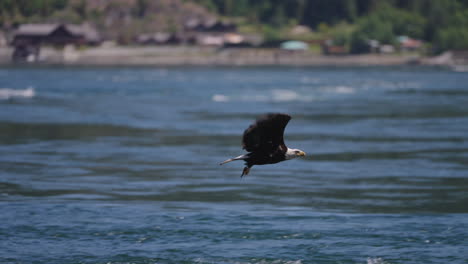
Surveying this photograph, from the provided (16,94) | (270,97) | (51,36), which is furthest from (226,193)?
(51,36)

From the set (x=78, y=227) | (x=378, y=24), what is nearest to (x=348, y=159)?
(x=78, y=227)

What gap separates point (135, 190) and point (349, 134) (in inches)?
582

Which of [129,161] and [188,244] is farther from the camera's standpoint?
[129,161]

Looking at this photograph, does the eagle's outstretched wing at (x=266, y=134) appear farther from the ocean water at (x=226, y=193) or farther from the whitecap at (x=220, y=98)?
the whitecap at (x=220, y=98)

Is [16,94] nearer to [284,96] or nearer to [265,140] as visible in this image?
[284,96]

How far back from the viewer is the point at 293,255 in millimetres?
15609

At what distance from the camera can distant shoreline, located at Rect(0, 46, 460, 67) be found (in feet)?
568

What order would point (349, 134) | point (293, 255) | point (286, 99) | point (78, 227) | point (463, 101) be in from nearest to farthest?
point (293, 255) → point (78, 227) → point (349, 134) → point (463, 101) → point (286, 99)

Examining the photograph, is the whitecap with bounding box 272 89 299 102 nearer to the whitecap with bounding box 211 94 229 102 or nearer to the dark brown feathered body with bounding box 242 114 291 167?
the whitecap with bounding box 211 94 229 102

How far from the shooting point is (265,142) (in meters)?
15.0

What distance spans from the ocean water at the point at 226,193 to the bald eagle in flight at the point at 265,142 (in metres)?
1.72

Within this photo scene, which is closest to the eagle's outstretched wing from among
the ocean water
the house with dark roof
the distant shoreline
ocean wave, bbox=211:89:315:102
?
the ocean water

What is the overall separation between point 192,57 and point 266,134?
167169 mm

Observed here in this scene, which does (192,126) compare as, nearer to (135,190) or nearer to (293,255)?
(135,190)
